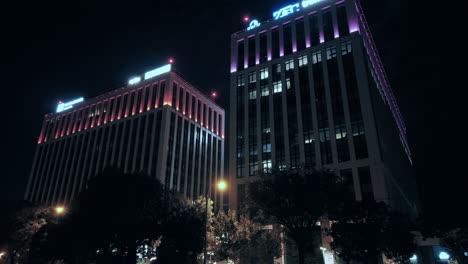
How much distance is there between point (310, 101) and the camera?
68.6 metres

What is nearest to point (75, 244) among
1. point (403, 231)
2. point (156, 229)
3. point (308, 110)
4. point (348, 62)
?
point (156, 229)

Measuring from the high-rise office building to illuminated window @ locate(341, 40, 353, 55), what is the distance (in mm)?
53382

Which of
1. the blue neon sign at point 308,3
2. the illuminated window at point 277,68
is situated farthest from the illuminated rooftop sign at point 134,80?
Answer: the blue neon sign at point 308,3

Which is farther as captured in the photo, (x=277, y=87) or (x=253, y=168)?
(x=277, y=87)

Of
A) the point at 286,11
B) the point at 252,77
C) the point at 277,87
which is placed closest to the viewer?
the point at 277,87

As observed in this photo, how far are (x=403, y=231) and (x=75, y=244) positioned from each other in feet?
127

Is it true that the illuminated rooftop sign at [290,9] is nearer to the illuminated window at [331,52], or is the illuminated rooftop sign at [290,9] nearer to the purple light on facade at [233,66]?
the illuminated window at [331,52]

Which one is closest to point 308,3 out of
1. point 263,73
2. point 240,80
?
point 263,73

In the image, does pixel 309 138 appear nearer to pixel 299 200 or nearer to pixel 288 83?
pixel 288 83

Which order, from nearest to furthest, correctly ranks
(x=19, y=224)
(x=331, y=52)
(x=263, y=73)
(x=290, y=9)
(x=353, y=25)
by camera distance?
(x=19, y=224) < (x=353, y=25) < (x=331, y=52) < (x=263, y=73) < (x=290, y=9)

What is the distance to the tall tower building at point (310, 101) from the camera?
6034 cm

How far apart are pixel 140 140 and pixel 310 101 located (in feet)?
180

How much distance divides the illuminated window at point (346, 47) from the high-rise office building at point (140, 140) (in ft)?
175

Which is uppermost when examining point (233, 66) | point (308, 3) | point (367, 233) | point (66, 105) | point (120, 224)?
point (66, 105)
